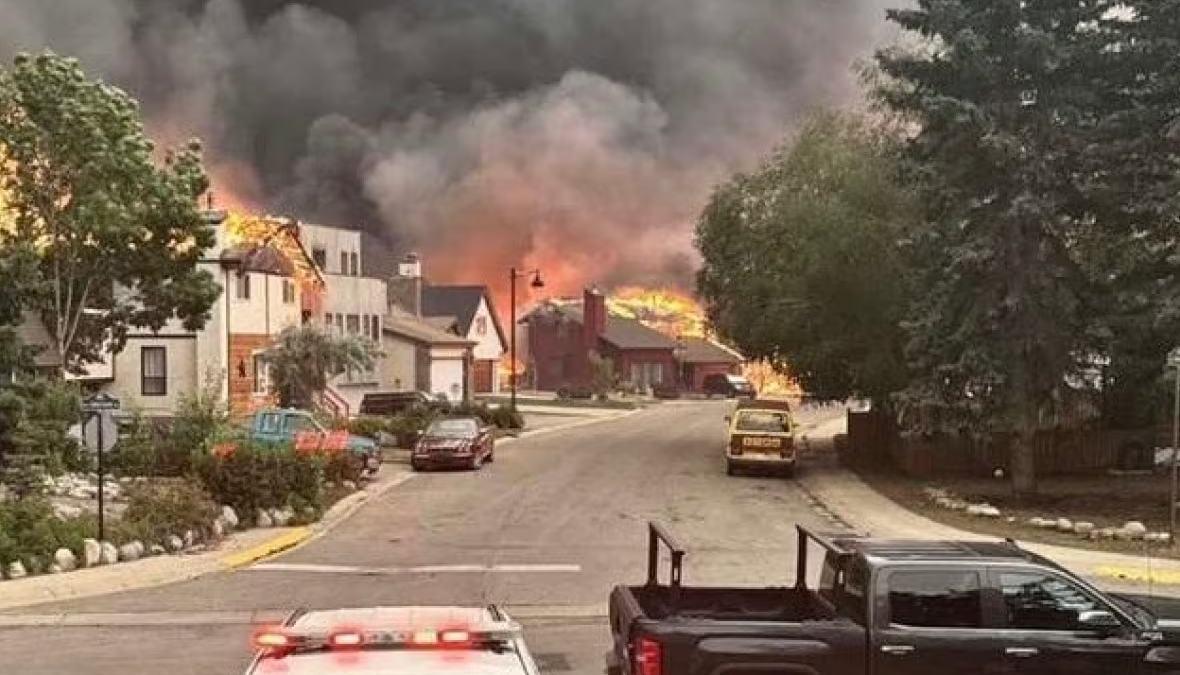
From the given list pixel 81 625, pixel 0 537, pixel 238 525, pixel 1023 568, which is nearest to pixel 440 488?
pixel 238 525

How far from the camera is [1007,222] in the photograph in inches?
1240

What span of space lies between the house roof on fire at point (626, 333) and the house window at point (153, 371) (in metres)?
59.5

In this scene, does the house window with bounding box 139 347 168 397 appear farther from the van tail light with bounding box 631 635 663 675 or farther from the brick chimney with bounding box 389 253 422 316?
the van tail light with bounding box 631 635 663 675

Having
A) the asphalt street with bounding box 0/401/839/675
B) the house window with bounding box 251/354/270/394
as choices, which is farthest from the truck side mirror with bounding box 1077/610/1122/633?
the house window with bounding box 251/354/270/394

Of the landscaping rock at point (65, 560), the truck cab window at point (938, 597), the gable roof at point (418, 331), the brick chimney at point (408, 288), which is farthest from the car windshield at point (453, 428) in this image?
the brick chimney at point (408, 288)

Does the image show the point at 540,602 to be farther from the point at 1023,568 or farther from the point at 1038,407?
the point at 1038,407

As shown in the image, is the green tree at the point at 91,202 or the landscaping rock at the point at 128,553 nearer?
the landscaping rock at the point at 128,553

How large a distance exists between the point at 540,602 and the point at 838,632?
971 centimetres

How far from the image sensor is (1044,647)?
10.3 meters

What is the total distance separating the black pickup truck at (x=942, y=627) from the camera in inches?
389

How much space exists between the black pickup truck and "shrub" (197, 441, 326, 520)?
1828 centimetres

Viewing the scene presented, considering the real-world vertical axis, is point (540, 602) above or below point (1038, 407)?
below

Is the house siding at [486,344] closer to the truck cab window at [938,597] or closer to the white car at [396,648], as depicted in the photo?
the truck cab window at [938,597]

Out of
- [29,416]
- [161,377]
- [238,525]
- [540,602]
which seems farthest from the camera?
[161,377]
